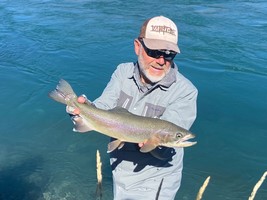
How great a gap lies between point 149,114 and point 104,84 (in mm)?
7082

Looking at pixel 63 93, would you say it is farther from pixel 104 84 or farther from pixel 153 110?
pixel 104 84

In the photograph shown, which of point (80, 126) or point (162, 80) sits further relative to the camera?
point (80, 126)

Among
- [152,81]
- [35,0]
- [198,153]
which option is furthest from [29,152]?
[35,0]

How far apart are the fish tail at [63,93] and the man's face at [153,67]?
0.90 meters

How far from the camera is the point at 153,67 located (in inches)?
163

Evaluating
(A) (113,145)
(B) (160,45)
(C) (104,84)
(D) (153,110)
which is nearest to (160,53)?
(B) (160,45)

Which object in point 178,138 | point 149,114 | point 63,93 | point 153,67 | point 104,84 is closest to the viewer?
point 178,138

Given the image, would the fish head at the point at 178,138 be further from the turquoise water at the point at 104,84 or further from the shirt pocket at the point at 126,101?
the turquoise water at the point at 104,84

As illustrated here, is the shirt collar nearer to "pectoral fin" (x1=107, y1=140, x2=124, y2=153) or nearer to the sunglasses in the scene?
the sunglasses

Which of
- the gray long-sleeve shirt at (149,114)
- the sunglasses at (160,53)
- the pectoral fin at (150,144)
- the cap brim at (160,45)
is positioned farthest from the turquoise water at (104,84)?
the cap brim at (160,45)

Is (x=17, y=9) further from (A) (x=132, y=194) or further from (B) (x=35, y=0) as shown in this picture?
(A) (x=132, y=194)

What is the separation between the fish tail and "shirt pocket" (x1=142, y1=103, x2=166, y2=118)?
862 mm

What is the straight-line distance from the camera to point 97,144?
346 inches

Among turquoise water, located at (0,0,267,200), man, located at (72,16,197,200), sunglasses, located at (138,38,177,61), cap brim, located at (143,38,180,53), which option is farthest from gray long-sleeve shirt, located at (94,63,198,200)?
turquoise water, located at (0,0,267,200)
